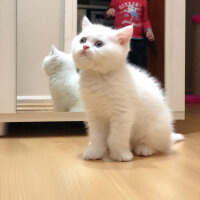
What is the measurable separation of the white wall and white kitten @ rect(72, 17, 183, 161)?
16.4 inches

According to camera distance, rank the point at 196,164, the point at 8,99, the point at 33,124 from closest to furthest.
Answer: the point at 196,164 < the point at 8,99 < the point at 33,124

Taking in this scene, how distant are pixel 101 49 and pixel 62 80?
23.7 inches

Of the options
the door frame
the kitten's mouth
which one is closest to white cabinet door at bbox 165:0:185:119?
the door frame

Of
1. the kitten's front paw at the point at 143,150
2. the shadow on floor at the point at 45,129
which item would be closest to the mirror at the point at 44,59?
the shadow on floor at the point at 45,129

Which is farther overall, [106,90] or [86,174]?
[106,90]

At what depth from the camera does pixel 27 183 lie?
81cm

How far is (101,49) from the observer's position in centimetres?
99

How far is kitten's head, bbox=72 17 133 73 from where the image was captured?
988 mm

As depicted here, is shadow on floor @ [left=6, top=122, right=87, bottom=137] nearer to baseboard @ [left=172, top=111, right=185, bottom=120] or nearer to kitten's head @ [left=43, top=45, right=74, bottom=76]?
kitten's head @ [left=43, top=45, right=74, bottom=76]

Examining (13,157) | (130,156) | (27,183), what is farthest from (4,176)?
(130,156)

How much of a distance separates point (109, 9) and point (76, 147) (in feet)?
2.63

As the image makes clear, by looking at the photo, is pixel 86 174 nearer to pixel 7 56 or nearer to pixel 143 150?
pixel 143 150

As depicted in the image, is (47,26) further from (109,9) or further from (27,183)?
(27,183)

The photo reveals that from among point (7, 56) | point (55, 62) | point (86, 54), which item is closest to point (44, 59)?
point (55, 62)
